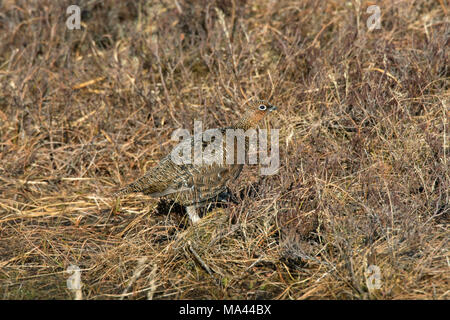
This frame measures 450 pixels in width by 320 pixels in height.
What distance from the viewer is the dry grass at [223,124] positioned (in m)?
4.27

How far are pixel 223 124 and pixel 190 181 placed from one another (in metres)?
1.41

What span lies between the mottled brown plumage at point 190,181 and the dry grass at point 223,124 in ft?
0.66

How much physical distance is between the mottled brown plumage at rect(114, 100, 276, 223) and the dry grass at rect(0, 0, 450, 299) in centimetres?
20

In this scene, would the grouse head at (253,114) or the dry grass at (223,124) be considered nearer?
the dry grass at (223,124)

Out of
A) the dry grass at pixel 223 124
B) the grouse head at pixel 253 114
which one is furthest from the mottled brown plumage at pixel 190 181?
the dry grass at pixel 223 124

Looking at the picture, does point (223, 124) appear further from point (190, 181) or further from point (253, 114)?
point (190, 181)

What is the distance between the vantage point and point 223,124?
6.00 m

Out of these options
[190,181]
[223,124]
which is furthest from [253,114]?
[223,124]

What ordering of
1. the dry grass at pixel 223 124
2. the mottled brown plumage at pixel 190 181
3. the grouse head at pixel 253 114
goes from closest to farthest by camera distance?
the dry grass at pixel 223 124, the mottled brown plumage at pixel 190 181, the grouse head at pixel 253 114

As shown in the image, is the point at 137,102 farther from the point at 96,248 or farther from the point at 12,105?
the point at 96,248

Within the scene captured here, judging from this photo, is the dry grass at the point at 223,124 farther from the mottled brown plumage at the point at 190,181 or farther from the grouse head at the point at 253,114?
the grouse head at the point at 253,114

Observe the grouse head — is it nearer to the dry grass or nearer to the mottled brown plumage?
the mottled brown plumage

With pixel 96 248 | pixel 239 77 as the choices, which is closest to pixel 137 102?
pixel 239 77

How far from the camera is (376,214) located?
4.30 m
